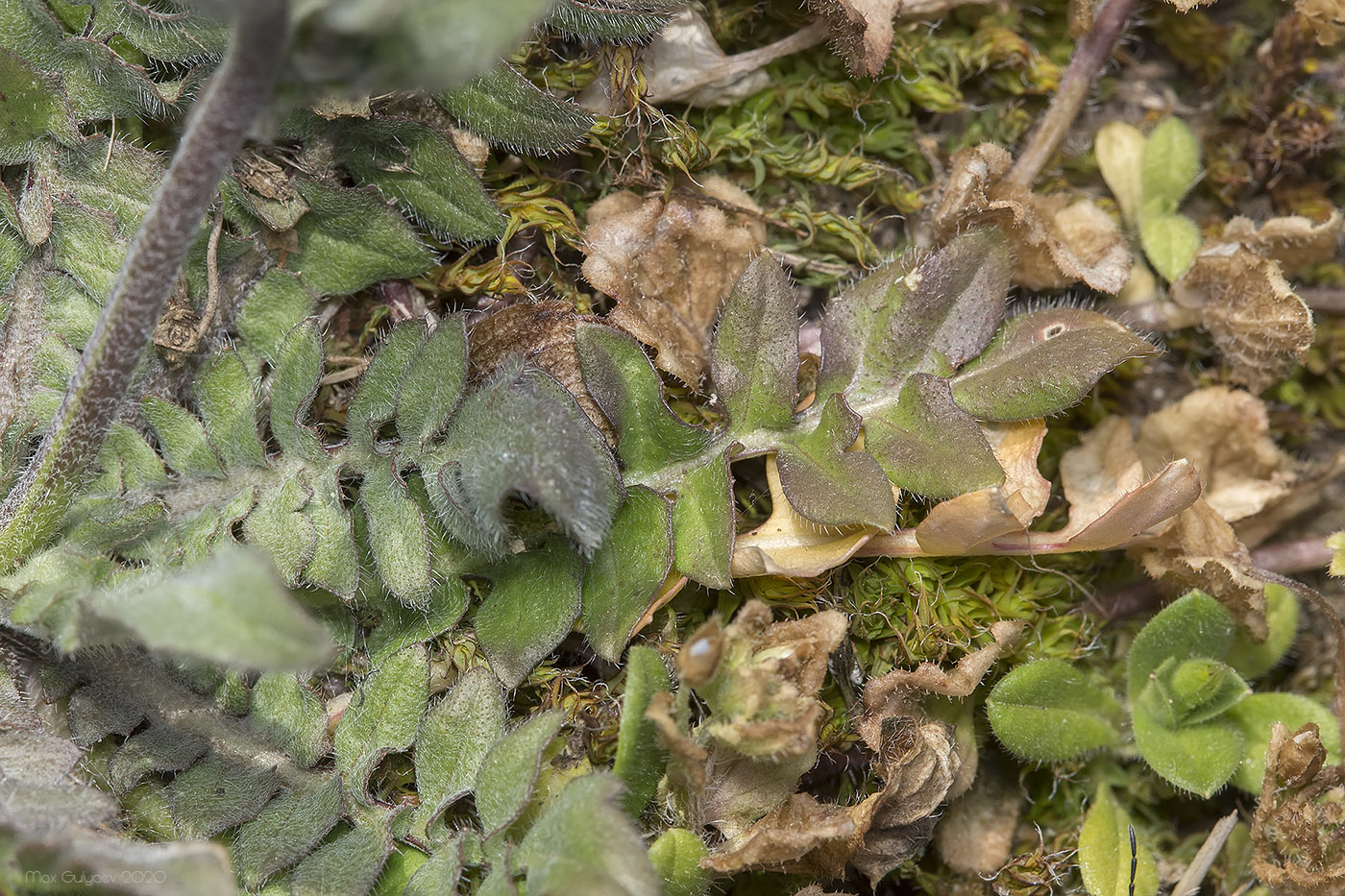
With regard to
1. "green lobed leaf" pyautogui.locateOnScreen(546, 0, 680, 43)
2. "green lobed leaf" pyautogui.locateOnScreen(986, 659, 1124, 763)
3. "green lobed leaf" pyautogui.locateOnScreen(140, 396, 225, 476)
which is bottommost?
"green lobed leaf" pyautogui.locateOnScreen(986, 659, 1124, 763)

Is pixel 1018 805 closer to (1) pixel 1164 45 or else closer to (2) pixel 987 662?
(2) pixel 987 662

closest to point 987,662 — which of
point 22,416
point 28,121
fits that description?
point 22,416

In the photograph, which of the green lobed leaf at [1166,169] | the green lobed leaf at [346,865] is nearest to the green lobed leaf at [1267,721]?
the green lobed leaf at [1166,169]

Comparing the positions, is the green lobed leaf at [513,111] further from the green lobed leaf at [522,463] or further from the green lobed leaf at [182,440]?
the green lobed leaf at [182,440]

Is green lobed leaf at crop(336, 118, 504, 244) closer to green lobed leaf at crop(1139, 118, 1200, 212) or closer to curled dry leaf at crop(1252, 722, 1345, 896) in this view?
green lobed leaf at crop(1139, 118, 1200, 212)

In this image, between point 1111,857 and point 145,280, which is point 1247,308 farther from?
point 145,280

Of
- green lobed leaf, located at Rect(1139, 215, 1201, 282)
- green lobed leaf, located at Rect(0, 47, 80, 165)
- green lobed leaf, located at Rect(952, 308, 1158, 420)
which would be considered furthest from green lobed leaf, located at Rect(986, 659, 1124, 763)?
green lobed leaf, located at Rect(0, 47, 80, 165)

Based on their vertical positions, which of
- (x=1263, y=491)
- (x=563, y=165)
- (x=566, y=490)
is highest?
(x=563, y=165)
